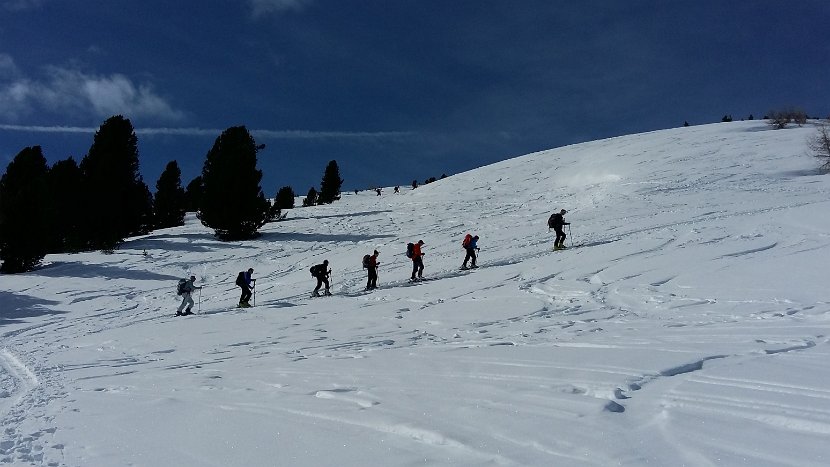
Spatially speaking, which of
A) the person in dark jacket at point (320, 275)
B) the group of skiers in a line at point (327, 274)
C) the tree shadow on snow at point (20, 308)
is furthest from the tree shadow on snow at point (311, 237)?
the tree shadow on snow at point (20, 308)

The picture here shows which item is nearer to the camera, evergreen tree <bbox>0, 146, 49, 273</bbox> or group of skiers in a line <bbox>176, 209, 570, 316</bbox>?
group of skiers in a line <bbox>176, 209, 570, 316</bbox>

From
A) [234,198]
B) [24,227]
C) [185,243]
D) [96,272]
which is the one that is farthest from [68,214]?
[96,272]

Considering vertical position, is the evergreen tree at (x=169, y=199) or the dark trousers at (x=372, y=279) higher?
the evergreen tree at (x=169, y=199)

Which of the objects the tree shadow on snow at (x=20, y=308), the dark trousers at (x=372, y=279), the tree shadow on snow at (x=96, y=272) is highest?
the dark trousers at (x=372, y=279)

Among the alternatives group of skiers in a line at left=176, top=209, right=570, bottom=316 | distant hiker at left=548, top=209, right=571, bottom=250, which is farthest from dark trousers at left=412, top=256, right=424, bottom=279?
distant hiker at left=548, top=209, right=571, bottom=250

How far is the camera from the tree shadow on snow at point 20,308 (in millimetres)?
15729

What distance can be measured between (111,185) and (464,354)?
30005 millimetres

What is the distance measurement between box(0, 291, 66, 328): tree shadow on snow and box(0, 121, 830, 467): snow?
0.37ft

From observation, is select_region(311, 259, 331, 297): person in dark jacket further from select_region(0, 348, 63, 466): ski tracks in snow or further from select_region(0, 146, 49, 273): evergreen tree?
select_region(0, 146, 49, 273): evergreen tree

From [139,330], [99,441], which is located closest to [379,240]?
[139,330]

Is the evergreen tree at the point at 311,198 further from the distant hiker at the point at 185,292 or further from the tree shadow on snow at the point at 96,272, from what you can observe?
the distant hiker at the point at 185,292

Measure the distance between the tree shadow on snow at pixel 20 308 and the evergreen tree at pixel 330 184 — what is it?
4862cm

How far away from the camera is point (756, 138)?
4131cm

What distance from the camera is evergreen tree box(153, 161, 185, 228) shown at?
49.0m
